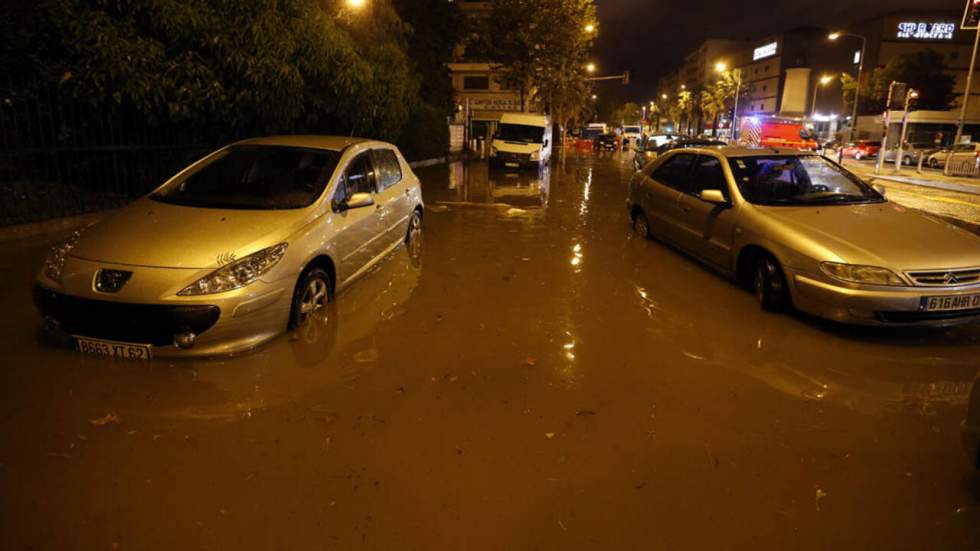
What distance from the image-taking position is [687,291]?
6.99 meters

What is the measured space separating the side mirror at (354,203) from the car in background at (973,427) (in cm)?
470

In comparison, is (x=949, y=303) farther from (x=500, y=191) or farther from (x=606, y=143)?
(x=606, y=143)

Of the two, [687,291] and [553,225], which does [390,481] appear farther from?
[553,225]

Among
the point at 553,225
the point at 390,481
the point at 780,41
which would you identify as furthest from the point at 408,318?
the point at 780,41

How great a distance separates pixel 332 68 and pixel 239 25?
2208 millimetres

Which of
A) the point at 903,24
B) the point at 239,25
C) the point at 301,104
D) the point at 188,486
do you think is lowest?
the point at 188,486

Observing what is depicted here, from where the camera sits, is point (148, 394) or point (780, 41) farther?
point (780, 41)

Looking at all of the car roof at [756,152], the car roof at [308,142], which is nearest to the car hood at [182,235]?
the car roof at [308,142]

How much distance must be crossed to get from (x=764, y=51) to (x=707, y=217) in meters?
113

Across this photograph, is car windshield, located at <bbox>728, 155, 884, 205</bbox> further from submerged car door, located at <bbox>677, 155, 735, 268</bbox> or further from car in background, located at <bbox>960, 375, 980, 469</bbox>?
car in background, located at <bbox>960, 375, 980, 469</bbox>

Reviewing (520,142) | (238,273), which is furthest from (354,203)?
(520,142)

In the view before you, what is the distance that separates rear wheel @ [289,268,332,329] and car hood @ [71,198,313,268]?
1.53ft

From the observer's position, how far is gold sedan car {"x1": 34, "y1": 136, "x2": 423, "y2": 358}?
14.2ft

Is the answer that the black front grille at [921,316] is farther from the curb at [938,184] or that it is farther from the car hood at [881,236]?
the curb at [938,184]
